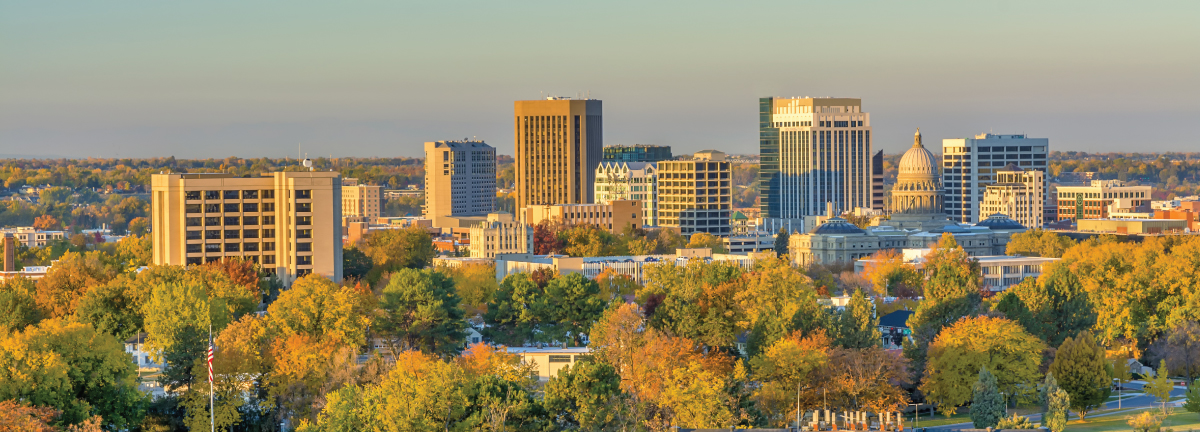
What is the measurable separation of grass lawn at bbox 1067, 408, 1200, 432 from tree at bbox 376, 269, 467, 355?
119 feet

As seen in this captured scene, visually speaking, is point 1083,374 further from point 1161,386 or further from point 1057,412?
point 1057,412

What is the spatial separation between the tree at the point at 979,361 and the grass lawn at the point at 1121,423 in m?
4.94

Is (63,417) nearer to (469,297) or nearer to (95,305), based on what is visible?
(95,305)

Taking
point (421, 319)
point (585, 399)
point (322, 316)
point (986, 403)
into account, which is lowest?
point (986, 403)

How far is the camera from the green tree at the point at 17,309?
373 ft

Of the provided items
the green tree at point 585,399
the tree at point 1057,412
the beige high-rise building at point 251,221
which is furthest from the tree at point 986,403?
the beige high-rise building at point 251,221

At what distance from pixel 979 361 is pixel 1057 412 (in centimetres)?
1057

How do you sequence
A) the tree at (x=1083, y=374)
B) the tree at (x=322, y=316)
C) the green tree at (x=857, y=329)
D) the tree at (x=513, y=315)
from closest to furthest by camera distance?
the tree at (x=1083, y=374), the green tree at (x=857, y=329), the tree at (x=322, y=316), the tree at (x=513, y=315)

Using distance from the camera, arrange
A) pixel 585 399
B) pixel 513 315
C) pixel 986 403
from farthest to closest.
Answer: pixel 513 315 → pixel 986 403 → pixel 585 399

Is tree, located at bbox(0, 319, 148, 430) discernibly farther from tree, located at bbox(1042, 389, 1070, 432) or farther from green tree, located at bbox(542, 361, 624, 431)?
tree, located at bbox(1042, 389, 1070, 432)

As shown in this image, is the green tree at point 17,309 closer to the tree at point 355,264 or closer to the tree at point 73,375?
the tree at point 73,375

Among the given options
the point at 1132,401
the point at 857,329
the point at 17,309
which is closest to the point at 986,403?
the point at 857,329

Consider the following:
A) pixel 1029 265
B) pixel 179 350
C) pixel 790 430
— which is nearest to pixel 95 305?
pixel 179 350

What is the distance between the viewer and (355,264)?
17625cm
